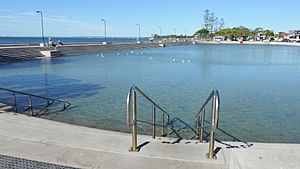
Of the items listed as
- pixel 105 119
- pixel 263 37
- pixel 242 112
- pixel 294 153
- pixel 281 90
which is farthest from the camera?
pixel 263 37

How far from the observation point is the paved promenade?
161 inches

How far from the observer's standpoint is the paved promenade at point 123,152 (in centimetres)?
409

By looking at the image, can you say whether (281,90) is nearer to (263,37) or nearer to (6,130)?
(6,130)

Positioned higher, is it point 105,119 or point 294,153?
point 294,153

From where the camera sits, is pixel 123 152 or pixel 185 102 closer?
pixel 123 152

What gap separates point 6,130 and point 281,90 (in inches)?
579

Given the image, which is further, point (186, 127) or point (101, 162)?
point (186, 127)

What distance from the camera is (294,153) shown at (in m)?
4.48

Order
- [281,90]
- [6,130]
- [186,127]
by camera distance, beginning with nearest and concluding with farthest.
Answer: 1. [6,130]
2. [186,127]
3. [281,90]

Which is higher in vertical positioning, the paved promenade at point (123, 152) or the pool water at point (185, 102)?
the paved promenade at point (123, 152)

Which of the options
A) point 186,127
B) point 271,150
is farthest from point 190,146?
point 186,127

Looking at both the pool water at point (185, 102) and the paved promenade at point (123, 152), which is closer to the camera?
the paved promenade at point (123, 152)

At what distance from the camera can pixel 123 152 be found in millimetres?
4504

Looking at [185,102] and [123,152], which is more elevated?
[123,152]
